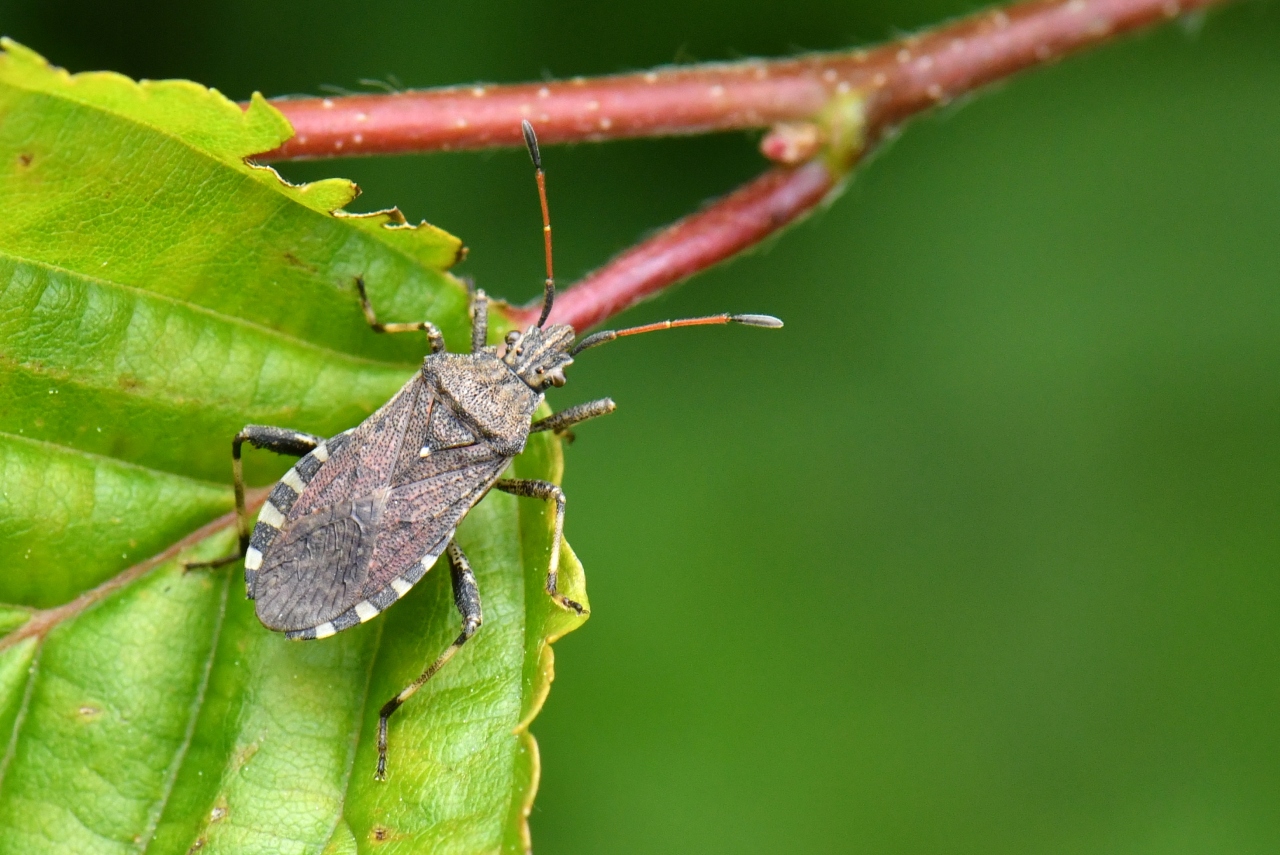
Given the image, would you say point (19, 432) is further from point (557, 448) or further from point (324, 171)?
point (324, 171)

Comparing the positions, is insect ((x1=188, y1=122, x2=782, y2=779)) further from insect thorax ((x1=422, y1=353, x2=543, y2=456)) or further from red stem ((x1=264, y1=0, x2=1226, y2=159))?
red stem ((x1=264, y1=0, x2=1226, y2=159))

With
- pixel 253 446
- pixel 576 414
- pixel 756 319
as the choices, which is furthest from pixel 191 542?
pixel 756 319

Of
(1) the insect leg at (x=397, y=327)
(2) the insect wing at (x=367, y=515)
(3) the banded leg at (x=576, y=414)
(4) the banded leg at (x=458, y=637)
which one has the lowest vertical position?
(4) the banded leg at (x=458, y=637)

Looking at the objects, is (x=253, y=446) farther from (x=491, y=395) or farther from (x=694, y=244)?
(x=694, y=244)

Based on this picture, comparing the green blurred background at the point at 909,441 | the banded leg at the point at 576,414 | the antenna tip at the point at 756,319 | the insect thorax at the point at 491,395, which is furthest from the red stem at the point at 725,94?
the green blurred background at the point at 909,441

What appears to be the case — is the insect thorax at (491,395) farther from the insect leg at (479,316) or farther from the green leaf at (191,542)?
the green leaf at (191,542)

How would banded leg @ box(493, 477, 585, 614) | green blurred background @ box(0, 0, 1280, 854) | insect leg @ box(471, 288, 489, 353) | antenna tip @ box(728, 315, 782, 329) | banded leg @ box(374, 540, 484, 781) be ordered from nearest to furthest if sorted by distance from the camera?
banded leg @ box(493, 477, 585, 614) → banded leg @ box(374, 540, 484, 781) → insect leg @ box(471, 288, 489, 353) → antenna tip @ box(728, 315, 782, 329) → green blurred background @ box(0, 0, 1280, 854)

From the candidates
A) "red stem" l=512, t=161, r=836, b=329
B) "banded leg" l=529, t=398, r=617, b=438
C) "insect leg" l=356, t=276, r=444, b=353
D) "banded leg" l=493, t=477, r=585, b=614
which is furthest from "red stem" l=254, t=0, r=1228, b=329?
"banded leg" l=493, t=477, r=585, b=614
